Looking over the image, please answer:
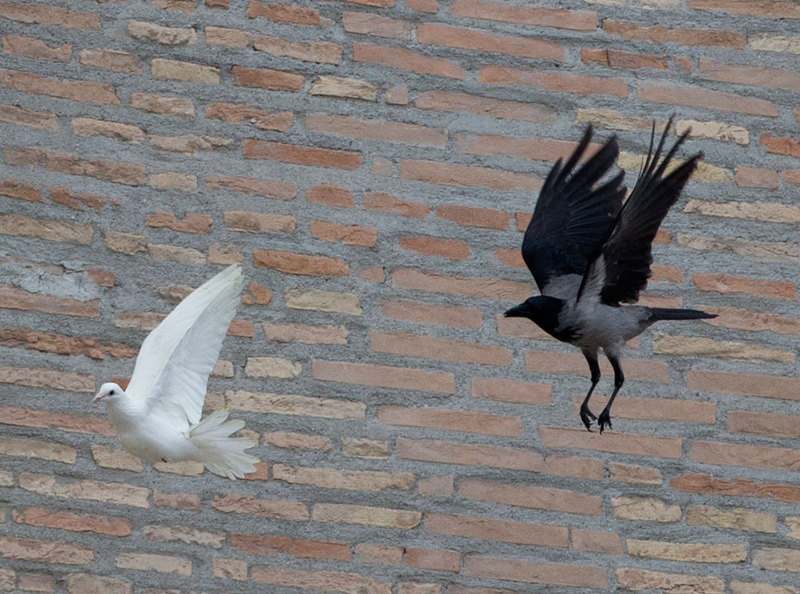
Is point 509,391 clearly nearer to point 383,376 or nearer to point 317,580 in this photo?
point 383,376

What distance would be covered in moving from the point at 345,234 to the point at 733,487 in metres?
1.20

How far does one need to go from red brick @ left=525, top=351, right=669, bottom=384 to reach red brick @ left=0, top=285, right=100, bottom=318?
3.67 feet

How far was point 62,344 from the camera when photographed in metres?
3.83

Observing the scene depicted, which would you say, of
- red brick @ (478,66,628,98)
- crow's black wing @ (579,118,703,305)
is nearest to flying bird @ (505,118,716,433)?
crow's black wing @ (579,118,703,305)

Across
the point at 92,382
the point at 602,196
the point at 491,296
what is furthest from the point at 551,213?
the point at 92,382

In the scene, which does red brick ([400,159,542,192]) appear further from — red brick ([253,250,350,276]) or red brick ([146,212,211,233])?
red brick ([146,212,211,233])

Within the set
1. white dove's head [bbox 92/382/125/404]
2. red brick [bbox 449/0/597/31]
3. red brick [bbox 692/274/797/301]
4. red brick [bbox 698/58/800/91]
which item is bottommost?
white dove's head [bbox 92/382/125/404]

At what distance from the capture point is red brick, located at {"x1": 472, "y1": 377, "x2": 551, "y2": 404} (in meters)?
3.92

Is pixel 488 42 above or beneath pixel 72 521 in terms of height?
above

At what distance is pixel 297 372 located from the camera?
12.8 feet

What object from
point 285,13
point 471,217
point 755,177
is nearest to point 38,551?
point 471,217

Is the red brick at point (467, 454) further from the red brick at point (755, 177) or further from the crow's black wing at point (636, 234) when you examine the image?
the red brick at point (755, 177)

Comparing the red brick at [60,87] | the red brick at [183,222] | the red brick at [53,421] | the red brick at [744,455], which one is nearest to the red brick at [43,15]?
the red brick at [60,87]

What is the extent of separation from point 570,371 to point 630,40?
0.91m
